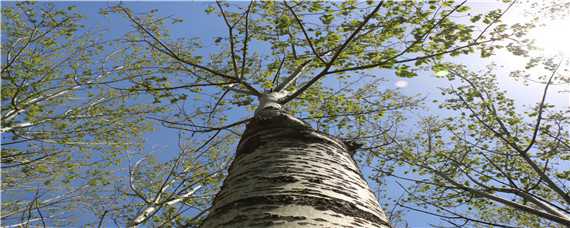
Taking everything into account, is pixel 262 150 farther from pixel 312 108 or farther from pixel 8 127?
pixel 8 127

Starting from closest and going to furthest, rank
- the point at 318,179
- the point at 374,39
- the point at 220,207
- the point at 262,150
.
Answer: the point at 220,207, the point at 318,179, the point at 262,150, the point at 374,39

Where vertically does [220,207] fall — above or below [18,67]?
below

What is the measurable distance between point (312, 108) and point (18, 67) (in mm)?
6811

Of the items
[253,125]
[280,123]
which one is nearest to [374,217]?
[280,123]

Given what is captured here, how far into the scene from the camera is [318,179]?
1.44m

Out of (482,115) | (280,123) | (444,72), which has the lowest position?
(280,123)

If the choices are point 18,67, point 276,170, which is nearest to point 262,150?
point 276,170

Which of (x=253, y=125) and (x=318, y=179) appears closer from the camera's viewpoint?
(x=318, y=179)

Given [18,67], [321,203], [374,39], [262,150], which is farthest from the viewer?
[18,67]

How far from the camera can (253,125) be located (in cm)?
237

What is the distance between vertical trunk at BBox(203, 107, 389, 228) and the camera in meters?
1.13

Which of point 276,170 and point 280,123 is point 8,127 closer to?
point 280,123

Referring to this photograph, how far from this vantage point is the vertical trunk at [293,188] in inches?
44.4

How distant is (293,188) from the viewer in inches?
51.6
